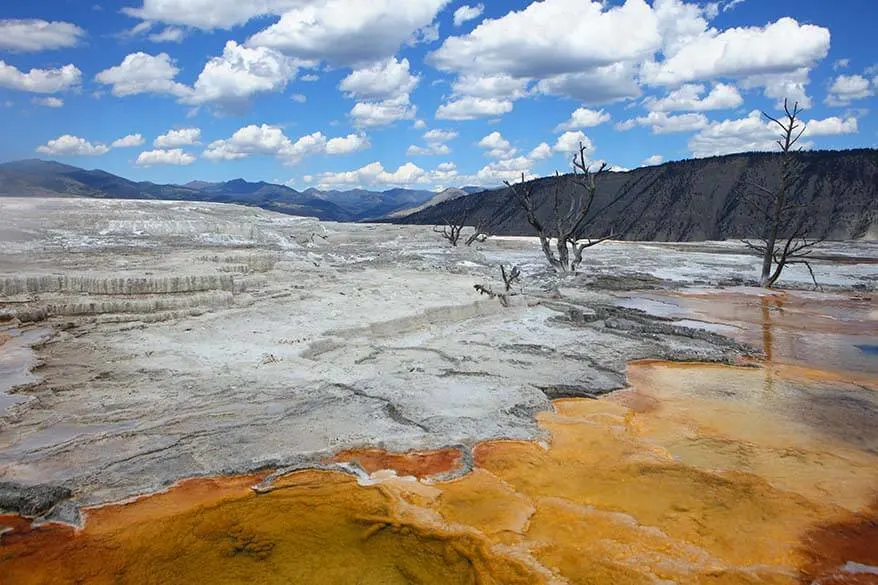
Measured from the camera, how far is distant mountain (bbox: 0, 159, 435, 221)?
46.1m

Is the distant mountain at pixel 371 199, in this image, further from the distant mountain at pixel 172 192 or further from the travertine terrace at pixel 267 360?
the travertine terrace at pixel 267 360

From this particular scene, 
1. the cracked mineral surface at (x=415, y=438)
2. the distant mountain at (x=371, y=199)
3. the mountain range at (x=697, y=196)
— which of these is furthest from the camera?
the distant mountain at (x=371, y=199)

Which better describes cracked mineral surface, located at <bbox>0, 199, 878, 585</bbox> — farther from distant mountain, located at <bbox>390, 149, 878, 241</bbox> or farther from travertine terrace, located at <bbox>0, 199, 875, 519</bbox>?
distant mountain, located at <bbox>390, 149, 878, 241</bbox>

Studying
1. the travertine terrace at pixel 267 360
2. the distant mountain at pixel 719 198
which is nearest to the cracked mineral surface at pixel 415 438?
the travertine terrace at pixel 267 360

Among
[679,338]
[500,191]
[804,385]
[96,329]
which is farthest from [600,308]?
[500,191]

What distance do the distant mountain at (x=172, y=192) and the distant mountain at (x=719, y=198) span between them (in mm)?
31740

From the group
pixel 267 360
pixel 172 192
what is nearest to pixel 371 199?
pixel 172 192

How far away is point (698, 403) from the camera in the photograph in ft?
19.2

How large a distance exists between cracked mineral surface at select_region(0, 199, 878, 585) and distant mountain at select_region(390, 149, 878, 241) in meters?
31.0

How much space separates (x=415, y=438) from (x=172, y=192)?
96.7 meters

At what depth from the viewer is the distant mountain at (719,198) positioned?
41.0 m

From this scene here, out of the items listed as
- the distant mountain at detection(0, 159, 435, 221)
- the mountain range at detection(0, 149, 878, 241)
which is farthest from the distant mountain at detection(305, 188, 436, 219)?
the mountain range at detection(0, 149, 878, 241)

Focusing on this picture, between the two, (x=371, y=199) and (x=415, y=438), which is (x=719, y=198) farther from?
(x=371, y=199)

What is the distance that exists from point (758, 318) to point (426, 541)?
895cm
